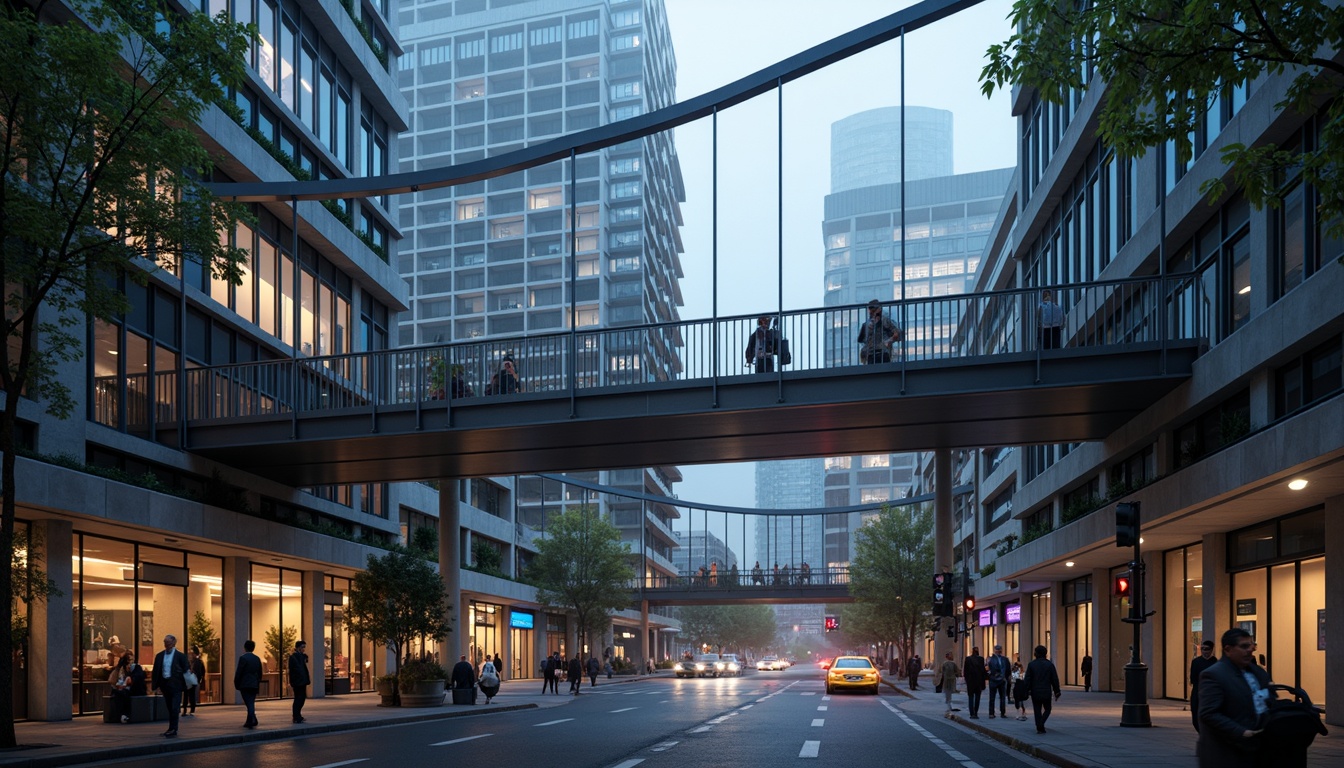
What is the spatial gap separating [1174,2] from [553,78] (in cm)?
12838

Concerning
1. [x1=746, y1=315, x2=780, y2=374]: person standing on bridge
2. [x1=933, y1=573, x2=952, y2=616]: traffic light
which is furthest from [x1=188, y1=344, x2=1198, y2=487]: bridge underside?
[x1=933, y1=573, x2=952, y2=616]: traffic light

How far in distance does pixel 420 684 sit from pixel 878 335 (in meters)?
16.0

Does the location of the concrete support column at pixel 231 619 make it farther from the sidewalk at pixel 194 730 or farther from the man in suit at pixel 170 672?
the man in suit at pixel 170 672

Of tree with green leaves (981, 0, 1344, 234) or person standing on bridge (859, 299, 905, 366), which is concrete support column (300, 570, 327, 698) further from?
tree with green leaves (981, 0, 1344, 234)

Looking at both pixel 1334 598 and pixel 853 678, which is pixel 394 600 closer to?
pixel 853 678

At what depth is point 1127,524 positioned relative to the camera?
20.8 metres

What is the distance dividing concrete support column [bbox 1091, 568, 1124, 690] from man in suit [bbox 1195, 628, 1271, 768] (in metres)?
37.0

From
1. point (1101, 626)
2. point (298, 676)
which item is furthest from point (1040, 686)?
point (1101, 626)

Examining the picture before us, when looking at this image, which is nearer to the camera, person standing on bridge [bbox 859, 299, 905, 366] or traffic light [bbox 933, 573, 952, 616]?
person standing on bridge [bbox 859, 299, 905, 366]

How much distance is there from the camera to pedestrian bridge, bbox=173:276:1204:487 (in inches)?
972

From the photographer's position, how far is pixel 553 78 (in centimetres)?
13550

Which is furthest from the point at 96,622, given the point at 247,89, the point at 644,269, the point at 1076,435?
the point at 644,269

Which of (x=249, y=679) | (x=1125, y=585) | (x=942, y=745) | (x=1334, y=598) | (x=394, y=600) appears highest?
(x=1125, y=585)

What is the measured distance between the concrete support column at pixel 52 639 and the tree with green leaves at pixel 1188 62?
68.8 ft
